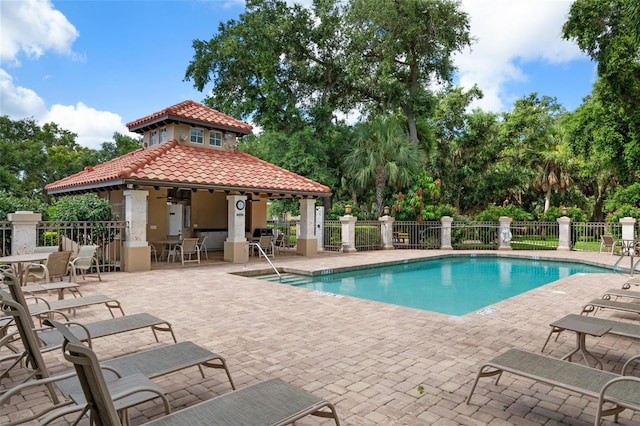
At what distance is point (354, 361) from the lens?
4.71 metres

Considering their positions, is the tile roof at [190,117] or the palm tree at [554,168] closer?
the tile roof at [190,117]

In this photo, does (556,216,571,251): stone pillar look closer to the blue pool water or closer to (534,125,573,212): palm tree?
the blue pool water

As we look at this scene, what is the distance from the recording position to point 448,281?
43.6 ft

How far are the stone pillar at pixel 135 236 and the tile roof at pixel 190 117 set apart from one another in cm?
455

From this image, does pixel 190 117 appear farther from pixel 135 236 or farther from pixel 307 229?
pixel 307 229

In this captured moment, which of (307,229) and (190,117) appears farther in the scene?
(307,229)

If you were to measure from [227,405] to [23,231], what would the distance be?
1088 cm

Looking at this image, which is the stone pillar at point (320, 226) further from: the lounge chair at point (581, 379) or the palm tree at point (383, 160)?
the lounge chair at point (581, 379)

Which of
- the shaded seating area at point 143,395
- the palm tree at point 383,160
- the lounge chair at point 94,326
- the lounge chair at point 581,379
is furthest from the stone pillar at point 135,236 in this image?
the palm tree at point 383,160

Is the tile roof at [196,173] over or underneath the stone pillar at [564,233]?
over

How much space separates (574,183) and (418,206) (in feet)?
60.8

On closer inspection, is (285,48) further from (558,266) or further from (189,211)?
(558,266)

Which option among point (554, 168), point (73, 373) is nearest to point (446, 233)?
point (554, 168)

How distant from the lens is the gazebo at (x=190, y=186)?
41.5 ft
